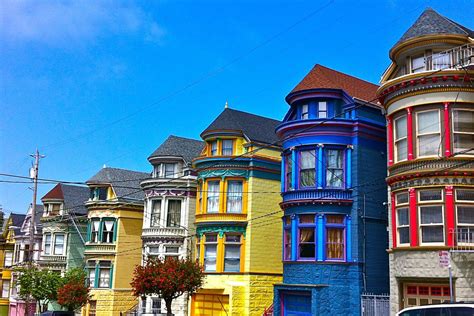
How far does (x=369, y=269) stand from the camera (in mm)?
31562

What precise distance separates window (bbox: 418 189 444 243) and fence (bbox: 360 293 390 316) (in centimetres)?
533

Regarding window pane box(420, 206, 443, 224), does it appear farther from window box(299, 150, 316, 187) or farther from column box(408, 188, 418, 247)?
window box(299, 150, 316, 187)

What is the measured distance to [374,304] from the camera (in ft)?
96.6

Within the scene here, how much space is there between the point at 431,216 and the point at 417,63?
6936 millimetres

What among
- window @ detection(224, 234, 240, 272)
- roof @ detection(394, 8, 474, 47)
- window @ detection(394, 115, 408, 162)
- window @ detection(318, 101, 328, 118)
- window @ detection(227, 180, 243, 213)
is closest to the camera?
roof @ detection(394, 8, 474, 47)

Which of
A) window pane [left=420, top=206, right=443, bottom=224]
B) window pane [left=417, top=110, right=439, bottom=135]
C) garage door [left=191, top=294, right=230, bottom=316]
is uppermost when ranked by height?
window pane [left=417, top=110, right=439, bottom=135]

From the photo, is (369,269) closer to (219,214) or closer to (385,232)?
(385,232)

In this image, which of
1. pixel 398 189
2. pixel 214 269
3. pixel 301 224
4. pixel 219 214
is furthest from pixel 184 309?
pixel 398 189

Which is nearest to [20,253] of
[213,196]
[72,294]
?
[72,294]

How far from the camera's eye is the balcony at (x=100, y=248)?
170ft

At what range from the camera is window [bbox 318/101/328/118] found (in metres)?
33.5

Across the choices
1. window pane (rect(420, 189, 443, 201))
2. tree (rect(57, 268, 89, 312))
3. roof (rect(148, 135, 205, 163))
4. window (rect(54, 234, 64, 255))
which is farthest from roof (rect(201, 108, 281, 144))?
window (rect(54, 234, 64, 255))

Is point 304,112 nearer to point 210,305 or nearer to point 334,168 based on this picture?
point 334,168

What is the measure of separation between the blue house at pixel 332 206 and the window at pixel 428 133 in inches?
198
